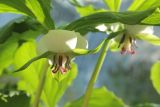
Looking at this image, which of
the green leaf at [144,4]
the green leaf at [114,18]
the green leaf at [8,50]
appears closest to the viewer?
the green leaf at [114,18]

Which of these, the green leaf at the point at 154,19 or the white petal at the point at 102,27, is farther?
the white petal at the point at 102,27

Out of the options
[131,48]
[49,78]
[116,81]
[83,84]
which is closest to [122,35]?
[131,48]

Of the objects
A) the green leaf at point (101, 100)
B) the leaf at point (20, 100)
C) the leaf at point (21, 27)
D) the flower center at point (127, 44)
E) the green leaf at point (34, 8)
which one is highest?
the green leaf at point (34, 8)

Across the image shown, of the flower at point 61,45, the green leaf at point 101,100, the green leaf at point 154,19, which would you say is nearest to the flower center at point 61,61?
the flower at point 61,45

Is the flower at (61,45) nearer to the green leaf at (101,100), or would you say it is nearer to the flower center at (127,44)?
the flower center at (127,44)

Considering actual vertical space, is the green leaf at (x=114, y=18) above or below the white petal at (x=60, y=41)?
above

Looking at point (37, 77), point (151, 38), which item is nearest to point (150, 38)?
point (151, 38)

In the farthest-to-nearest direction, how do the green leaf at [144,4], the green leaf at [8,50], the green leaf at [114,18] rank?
1. the green leaf at [8,50]
2. the green leaf at [144,4]
3. the green leaf at [114,18]
